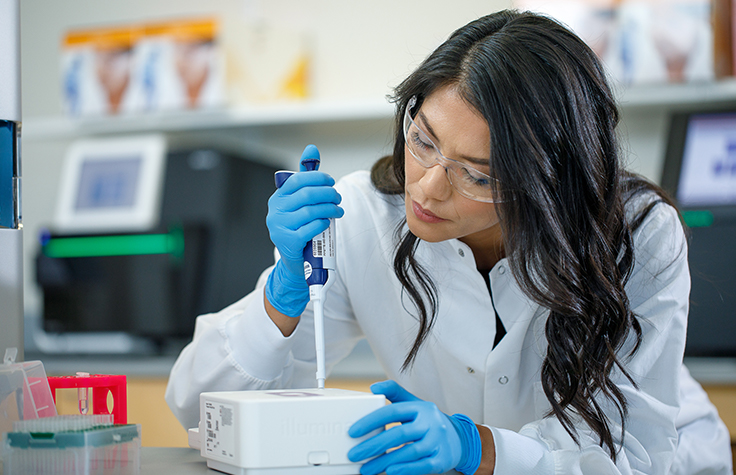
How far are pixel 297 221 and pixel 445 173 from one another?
22 centimetres


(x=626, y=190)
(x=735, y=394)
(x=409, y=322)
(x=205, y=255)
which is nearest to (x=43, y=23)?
(x=205, y=255)

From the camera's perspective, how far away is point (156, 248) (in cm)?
219

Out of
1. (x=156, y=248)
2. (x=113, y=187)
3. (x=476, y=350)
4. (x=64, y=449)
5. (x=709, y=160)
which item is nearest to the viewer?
(x=64, y=449)

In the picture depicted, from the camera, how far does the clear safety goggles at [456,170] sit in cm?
95

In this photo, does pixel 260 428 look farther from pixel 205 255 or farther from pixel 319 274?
pixel 205 255

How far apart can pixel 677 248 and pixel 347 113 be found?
143 centimetres

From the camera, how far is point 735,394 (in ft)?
5.64

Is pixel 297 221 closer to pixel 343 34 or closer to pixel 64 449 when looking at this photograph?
pixel 64 449

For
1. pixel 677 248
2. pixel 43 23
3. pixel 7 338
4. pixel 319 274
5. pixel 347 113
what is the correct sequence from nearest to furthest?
pixel 7 338
pixel 319 274
pixel 677 248
pixel 347 113
pixel 43 23

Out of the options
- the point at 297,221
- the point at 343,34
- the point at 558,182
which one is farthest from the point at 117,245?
the point at 558,182

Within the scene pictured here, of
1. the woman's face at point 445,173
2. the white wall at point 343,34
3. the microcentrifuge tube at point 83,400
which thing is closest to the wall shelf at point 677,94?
the white wall at point 343,34

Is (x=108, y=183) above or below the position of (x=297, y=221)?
below

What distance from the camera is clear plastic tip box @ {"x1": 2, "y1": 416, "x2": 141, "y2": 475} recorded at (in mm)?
666

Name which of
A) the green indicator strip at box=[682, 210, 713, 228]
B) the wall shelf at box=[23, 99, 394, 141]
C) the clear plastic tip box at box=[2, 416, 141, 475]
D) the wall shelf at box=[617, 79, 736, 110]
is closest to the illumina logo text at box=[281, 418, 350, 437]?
the clear plastic tip box at box=[2, 416, 141, 475]
